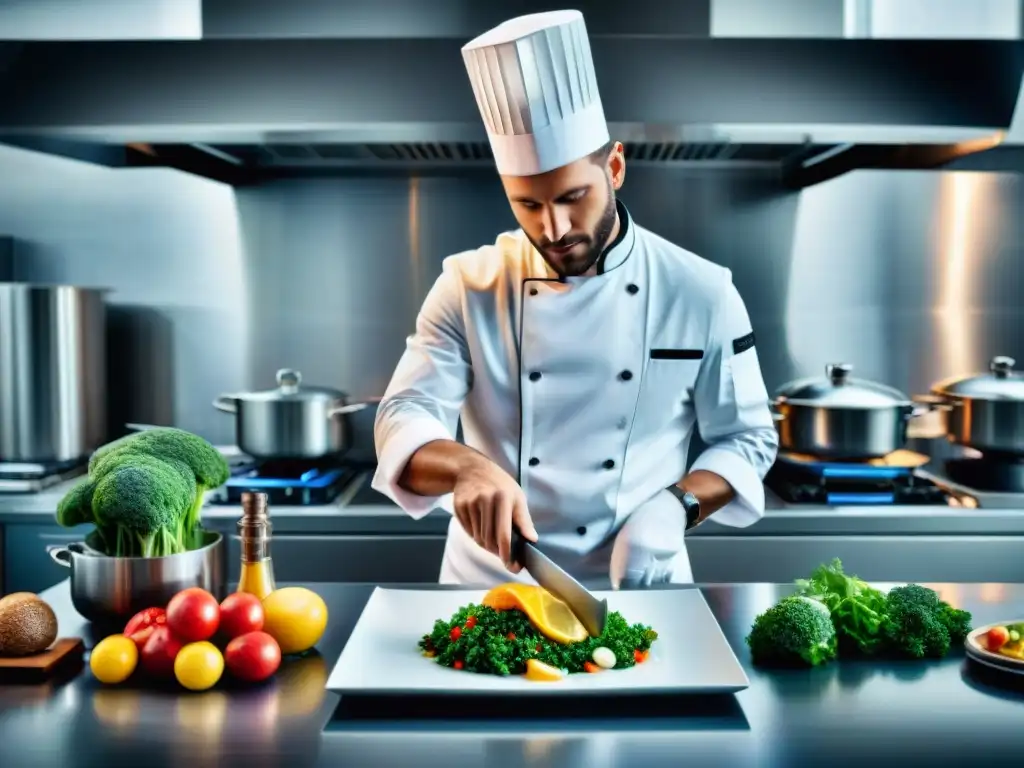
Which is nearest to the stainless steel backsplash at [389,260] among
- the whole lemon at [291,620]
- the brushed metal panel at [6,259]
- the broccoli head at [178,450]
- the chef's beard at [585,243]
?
the brushed metal panel at [6,259]

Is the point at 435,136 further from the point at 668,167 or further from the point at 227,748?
the point at 227,748

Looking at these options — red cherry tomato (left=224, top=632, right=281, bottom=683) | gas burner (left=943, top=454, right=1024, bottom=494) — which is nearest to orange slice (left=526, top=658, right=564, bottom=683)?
red cherry tomato (left=224, top=632, right=281, bottom=683)

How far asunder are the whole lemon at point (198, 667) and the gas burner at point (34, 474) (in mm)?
1662

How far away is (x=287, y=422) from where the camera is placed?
2.81 metres

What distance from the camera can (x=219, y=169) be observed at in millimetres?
3168

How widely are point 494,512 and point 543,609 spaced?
0.58 ft

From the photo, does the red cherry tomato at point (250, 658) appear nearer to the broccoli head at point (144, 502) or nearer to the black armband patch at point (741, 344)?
the broccoli head at point (144, 502)

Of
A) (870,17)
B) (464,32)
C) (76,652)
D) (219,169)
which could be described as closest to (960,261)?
(870,17)

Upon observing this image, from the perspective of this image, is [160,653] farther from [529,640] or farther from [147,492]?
[529,640]

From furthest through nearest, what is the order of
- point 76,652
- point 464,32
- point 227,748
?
point 464,32 < point 76,652 < point 227,748

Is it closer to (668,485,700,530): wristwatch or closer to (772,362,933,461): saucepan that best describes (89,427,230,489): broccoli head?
(668,485,700,530): wristwatch

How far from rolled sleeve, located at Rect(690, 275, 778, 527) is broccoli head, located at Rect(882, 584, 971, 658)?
497mm

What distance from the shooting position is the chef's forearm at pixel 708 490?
6.06 ft

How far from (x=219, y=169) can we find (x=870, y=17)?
1.94m
